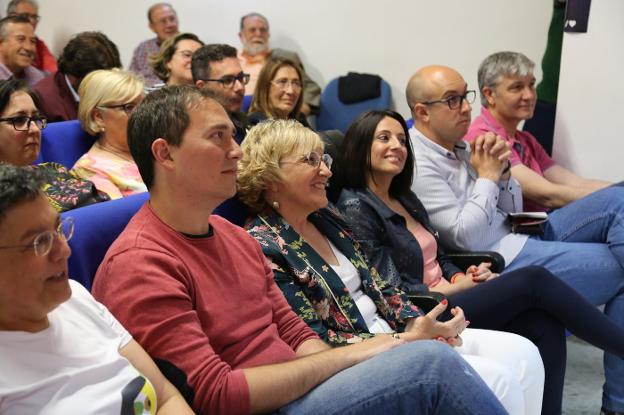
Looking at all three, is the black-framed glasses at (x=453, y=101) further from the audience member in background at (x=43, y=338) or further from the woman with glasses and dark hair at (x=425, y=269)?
the audience member in background at (x=43, y=338)

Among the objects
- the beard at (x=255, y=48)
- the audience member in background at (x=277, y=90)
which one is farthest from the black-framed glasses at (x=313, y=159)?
the beard at (x=255, y=48)

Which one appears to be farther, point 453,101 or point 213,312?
point 453,101

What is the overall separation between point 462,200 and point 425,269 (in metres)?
0.44

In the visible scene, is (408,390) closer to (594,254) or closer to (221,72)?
(594,254)

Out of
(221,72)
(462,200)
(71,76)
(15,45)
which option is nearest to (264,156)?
(462,200)

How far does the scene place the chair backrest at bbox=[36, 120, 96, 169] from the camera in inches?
Result: 108

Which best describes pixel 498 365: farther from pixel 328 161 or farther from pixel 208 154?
pixel 208 154

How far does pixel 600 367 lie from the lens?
Result: 9.78ft

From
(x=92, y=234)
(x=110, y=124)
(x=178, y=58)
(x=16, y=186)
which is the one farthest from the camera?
(x=178, y=58)

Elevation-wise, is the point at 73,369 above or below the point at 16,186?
below

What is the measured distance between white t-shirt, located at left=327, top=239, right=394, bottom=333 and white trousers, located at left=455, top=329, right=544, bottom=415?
23 cm

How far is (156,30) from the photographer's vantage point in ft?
18.9

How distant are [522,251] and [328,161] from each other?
3.34ft

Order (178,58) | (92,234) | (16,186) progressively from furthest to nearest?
(178,58) → (92,234) → (16,186)
